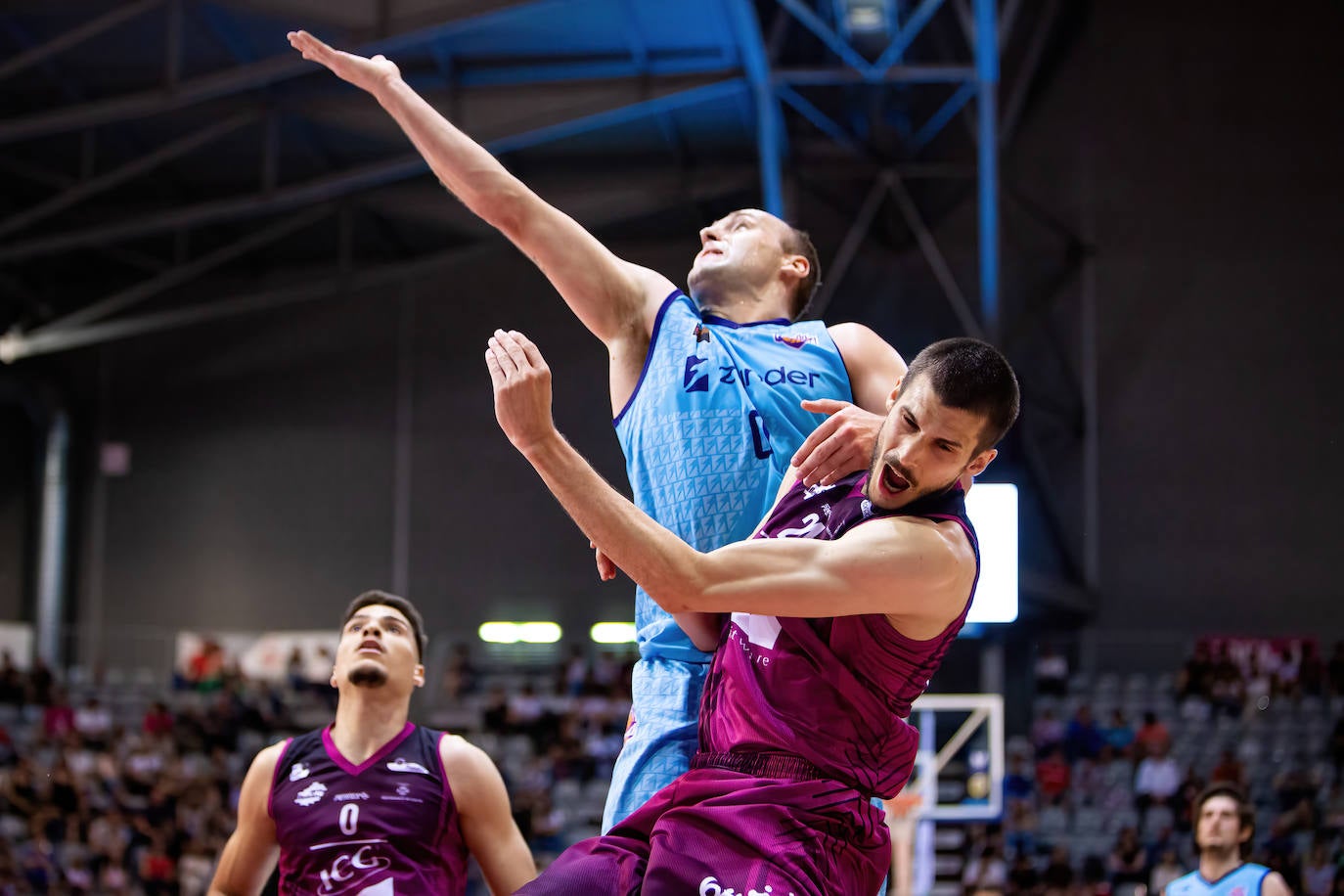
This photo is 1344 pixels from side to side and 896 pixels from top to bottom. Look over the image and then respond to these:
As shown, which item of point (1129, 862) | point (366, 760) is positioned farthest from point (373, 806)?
point (1129, 862)

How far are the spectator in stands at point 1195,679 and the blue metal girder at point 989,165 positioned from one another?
4.95 m

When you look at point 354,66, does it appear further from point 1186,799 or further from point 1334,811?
point 1334,811

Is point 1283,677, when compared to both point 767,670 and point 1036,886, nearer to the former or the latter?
point 1036,886

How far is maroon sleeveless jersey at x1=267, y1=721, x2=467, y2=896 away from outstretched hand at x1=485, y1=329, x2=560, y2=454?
10.7ft

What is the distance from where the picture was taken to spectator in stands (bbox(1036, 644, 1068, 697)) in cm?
1933

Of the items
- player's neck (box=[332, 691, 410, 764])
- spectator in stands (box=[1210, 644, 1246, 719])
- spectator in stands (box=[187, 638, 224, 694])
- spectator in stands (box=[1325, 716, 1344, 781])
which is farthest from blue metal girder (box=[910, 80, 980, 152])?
player's neck (box=[332, 691, 410, 764])

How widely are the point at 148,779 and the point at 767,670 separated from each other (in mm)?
16079

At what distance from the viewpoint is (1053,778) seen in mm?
16828

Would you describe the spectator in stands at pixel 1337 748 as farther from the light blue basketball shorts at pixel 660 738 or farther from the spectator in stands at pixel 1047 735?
the light blue basketball shorts at pixel 660 738

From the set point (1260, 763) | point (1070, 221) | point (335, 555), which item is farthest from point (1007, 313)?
point (335, 555)

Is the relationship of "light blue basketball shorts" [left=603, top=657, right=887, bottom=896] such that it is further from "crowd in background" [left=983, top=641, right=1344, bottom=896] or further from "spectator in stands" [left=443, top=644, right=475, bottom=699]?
"spectator in stands" [left=443, top=644, right=475, bottom=699]

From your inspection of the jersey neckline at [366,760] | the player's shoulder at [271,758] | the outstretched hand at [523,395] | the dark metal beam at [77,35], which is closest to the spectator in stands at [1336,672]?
the jersey neckline at [366,760]

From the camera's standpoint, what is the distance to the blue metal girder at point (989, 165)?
16906 mm

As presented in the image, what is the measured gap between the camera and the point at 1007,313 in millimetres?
21188
